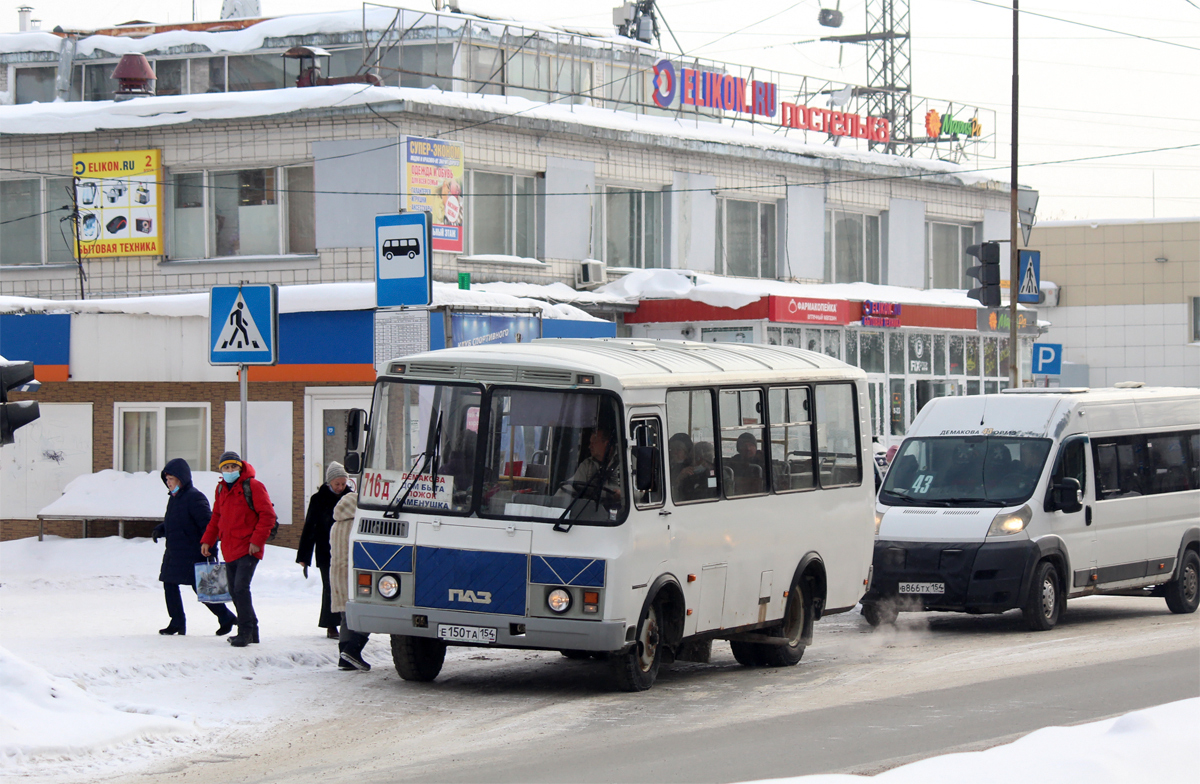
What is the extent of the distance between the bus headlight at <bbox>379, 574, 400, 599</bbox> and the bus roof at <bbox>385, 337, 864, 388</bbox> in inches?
59.8

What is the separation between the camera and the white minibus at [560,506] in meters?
11.1

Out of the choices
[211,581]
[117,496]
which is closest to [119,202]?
[117,496]

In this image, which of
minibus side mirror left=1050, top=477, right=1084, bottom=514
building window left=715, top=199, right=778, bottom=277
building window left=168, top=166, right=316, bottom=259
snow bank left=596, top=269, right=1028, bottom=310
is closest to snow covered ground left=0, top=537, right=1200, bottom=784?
minibus side mirror left=1050, top=477, right=1084, bottom=514

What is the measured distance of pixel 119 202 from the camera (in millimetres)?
26406

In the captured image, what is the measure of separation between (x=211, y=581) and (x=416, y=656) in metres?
2.60

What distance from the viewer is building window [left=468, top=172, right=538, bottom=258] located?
2642cm

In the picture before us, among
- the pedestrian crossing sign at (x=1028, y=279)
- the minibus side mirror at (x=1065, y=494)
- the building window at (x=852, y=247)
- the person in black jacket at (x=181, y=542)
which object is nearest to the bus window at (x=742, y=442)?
the minibus side mirror at (x=1065, y=494)

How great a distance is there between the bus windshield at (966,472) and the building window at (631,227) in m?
12.8

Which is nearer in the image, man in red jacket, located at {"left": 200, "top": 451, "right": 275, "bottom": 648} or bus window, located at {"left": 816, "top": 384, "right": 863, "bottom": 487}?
man in red jacket, located at {"left": 200, "top": 451, "right": 275, "bottom": 648}

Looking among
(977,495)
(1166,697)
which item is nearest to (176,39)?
(977,495)

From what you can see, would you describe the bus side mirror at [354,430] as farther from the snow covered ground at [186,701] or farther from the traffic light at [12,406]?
the traffic light at [12,406]

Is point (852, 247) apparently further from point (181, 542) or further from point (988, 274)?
point (181, 542)

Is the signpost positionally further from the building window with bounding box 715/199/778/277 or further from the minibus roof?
the building window with bounding box 715/199/778/277

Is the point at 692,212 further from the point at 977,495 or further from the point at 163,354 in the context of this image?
the point at 977,495
